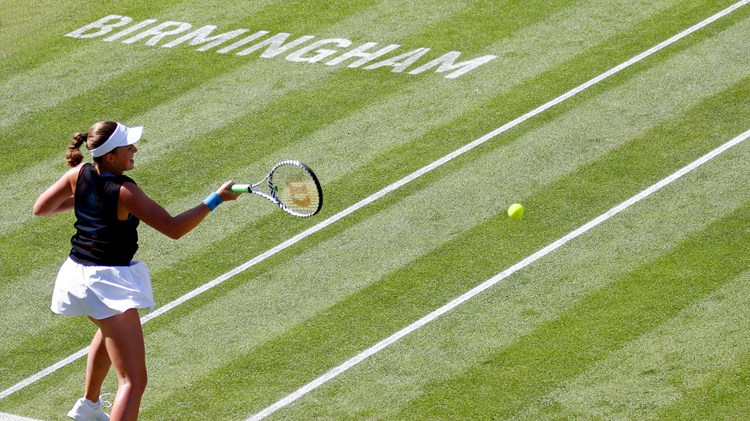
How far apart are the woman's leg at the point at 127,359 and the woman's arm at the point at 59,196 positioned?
96 centimetres

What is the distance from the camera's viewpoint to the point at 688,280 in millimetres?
11586

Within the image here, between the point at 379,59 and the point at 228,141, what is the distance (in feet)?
9.92

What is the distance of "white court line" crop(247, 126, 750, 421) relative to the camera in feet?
33.9

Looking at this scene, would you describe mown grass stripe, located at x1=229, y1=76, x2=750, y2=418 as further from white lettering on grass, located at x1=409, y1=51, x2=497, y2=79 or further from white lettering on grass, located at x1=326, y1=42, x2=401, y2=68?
white lettering on grass, located at x1=326, y1=42, x2=401, y2=68

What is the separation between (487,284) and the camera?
1189 centimetres

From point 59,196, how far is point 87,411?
5.25 ft

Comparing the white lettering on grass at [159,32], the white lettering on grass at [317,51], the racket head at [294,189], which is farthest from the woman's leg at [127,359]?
the white lettering on grass at [159,32]

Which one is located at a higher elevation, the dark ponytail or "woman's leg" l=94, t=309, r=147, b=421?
the dark ponytail

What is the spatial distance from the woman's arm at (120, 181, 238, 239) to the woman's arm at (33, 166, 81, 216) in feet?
1.72

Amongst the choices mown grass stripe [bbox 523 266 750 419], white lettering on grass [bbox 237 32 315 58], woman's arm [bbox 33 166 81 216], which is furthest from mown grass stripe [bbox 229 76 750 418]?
white lettering on grass [bbox 237 32 315 58]

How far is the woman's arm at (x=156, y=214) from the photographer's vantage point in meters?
8.66

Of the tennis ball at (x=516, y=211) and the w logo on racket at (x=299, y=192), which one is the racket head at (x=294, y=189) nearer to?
the w logo on racket at (x=299, y=192)

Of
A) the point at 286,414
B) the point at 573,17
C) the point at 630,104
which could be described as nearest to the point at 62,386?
the point at 286,414

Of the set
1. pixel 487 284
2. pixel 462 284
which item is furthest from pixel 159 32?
pixel 487 284
